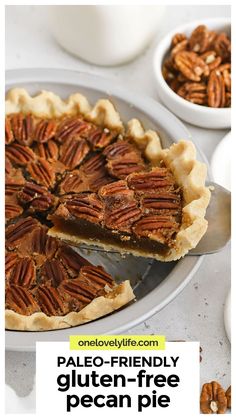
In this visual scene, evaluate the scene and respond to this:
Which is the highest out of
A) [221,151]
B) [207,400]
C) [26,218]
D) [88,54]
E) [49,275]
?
[88,54]

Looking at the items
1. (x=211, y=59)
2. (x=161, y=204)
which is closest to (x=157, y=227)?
(x=161, y=204)

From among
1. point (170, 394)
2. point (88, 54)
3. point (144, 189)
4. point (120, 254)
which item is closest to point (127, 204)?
point (144, 189)

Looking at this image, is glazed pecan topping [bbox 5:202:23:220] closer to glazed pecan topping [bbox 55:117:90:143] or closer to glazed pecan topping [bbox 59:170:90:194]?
glazed pecan topping [bbox 59:170:90:194]

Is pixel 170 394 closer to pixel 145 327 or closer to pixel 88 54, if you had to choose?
pixel 145 327

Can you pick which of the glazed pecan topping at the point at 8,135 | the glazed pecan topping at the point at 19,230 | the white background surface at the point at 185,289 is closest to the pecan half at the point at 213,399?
the white background surface at the point at 185,289

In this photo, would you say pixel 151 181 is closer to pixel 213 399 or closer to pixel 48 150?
pixel 48 150

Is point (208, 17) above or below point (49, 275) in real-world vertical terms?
above

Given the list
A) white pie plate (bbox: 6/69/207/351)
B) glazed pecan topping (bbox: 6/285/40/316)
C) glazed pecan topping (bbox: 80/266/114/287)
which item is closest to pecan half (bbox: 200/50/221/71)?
white pie plate (bbox: 6/69/207/351)
